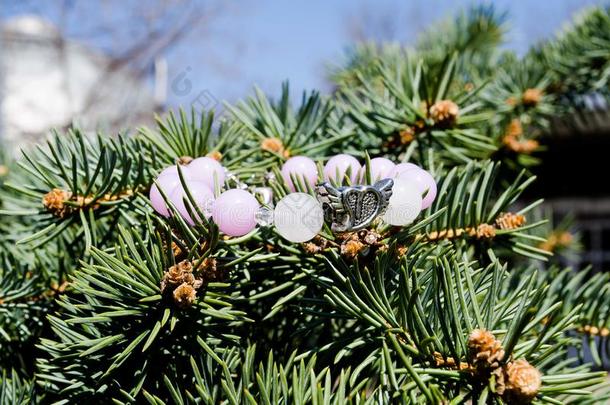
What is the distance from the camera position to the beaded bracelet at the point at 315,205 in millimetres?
254

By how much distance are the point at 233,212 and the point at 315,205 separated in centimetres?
4

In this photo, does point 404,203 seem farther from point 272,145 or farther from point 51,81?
point 51,81

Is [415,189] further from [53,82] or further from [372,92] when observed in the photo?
[53,82]

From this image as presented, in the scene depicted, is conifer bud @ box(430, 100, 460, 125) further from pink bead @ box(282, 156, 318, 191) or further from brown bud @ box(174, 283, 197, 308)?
brown bud @ box(174, 283, 197, 308)

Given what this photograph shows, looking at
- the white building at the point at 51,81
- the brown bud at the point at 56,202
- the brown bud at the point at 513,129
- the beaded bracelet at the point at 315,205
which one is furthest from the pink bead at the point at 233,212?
the white building at the point at 51,81

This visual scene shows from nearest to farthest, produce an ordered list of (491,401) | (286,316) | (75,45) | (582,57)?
(491,401), (286,316), (582,57), (75,45)

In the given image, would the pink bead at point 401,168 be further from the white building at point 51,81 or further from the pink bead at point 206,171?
the white building at point 51,81

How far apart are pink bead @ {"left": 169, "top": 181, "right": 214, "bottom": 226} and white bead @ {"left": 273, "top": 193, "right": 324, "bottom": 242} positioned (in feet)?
0.13

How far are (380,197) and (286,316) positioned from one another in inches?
4.7

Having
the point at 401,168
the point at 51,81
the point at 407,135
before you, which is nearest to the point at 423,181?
the point at 401,168

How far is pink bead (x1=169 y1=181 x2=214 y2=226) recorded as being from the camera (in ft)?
0.88

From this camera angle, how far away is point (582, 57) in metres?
0.57

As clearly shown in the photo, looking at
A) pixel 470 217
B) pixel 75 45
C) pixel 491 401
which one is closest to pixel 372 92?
pixel 470 217

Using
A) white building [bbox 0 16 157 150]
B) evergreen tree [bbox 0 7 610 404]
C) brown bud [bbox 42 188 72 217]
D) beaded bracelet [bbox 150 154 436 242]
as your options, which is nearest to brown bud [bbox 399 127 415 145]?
evergreen tree [bbox 0 7 610 404]
